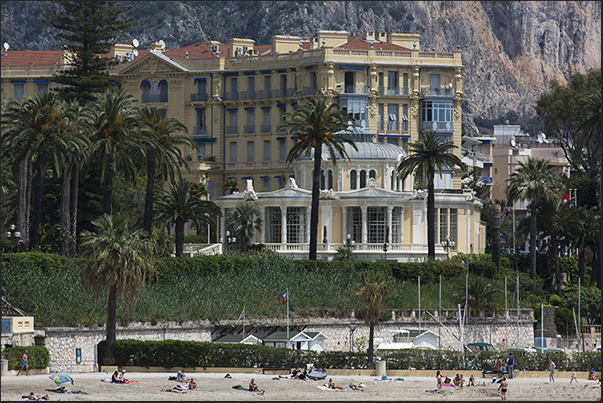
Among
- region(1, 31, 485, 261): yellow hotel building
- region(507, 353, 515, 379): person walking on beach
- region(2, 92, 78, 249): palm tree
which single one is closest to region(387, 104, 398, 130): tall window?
region(1, 31, 485, 261): yellow hotel building

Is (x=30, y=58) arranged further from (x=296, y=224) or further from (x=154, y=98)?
(x=296, y=224)

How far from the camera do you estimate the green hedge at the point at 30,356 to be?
2547 inches

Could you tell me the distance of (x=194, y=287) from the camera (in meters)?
86.9

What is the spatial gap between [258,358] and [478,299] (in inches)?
1056

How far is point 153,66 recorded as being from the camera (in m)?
137

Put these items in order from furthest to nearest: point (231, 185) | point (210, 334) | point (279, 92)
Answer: point (279, 92) < point (231, 185) < point (210, 334)

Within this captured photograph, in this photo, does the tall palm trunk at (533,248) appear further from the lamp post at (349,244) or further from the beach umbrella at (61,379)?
the beach umbrella at (61,379)

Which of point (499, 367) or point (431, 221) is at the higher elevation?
point (431, 221)

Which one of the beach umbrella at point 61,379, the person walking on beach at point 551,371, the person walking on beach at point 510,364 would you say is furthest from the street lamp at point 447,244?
the beach umbrella at point 61,379

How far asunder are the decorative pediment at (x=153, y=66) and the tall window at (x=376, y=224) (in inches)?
1415

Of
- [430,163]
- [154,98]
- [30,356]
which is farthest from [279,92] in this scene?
[30,356]

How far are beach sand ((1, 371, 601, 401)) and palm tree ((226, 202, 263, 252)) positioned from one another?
36.9m

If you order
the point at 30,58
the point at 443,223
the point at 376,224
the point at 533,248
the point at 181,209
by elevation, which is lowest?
the point at 533,248

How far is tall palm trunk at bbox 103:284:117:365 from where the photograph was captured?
7038 centimetres
